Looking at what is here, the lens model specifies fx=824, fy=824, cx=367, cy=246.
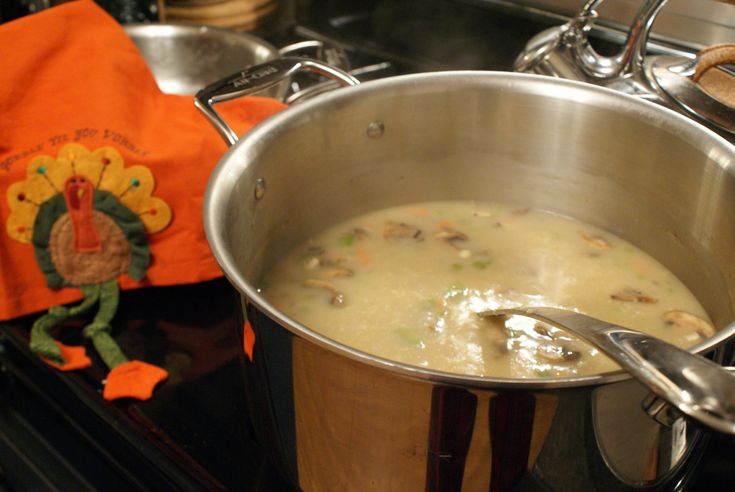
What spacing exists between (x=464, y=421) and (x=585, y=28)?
2.47 ft

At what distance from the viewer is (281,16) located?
1.71 metres

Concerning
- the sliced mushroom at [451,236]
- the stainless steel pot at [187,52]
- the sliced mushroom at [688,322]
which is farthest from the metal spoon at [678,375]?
the stainless steel pot at [187,52]

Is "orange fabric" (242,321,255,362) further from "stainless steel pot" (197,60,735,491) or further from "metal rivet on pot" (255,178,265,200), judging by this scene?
"metal rivet on pot" (255,178,265,200)

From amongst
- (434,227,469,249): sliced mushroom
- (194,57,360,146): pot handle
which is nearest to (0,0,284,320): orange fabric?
(194,57,360,146): pot handle

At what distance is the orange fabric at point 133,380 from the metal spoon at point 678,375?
543mm

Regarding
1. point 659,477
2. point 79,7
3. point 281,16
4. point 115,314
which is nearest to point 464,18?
point 281,16

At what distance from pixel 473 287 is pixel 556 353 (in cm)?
18

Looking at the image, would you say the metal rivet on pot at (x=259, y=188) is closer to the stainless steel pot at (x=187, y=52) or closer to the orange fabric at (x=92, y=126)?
the orange fabric at (x=92, y=126)

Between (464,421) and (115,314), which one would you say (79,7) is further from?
(464,421)

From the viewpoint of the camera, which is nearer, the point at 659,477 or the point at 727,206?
the point at 659,477

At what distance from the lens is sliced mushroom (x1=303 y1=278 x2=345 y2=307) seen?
921 mm

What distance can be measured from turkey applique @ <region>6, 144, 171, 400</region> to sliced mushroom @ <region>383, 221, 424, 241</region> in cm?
28

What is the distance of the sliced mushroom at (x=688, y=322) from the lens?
0.90m

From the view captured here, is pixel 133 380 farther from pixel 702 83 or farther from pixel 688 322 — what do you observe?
pixel 702 83
